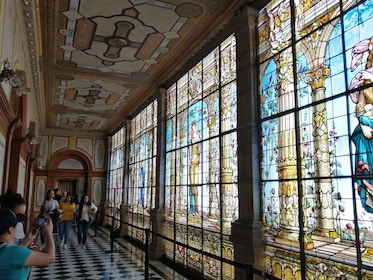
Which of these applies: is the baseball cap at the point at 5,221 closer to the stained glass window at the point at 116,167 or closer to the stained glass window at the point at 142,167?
the stained glass window at the point at 142,167

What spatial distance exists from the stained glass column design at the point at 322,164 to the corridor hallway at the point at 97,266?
407 cm

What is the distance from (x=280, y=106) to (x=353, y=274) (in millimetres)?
2435

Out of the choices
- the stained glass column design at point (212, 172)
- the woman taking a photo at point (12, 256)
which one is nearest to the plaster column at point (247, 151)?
the stained glass column design at point (212, 172)

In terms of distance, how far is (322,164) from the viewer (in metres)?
4.24

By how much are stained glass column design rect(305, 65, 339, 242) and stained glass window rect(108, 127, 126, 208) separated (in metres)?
11.6

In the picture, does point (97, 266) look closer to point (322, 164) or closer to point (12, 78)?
point (12, 78)

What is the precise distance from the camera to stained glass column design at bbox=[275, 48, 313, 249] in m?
4.68

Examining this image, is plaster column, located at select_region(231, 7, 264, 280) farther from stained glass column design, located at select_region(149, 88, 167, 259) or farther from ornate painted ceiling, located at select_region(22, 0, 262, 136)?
stained glass column design, located at select_region(149, 88, 167, 259)

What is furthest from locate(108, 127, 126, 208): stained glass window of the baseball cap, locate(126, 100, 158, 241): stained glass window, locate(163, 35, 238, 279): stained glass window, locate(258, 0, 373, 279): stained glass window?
the baseball cap

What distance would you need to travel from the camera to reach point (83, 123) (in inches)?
665

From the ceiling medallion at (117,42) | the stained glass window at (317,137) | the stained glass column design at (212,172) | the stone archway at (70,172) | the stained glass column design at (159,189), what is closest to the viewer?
the stained glass window at (317,137)

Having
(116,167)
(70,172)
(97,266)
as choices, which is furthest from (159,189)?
(70,172)

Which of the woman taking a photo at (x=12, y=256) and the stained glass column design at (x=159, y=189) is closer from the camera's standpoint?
the woman taking a photo at (x=12, y=256)

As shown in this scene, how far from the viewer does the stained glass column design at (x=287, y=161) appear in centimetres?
468
